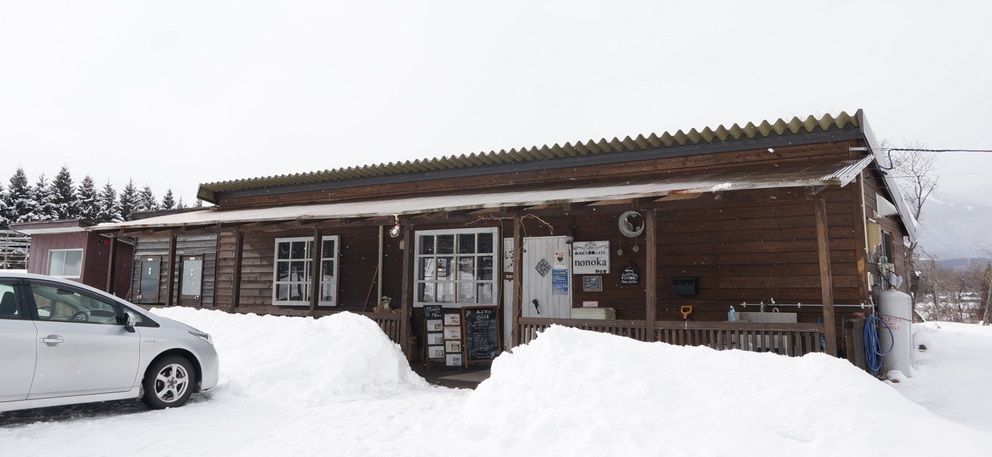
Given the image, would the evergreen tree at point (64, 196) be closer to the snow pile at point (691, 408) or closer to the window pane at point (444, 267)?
the window pane at point (444, 267)

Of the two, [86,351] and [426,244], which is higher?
[426,244]

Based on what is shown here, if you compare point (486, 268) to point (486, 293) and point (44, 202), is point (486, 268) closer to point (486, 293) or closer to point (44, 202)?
point (486, 293)

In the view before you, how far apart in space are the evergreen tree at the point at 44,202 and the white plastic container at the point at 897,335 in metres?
51.0

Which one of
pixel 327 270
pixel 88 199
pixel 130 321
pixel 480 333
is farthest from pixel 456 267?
pixel 88 199

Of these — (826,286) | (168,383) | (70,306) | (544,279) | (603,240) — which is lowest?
(168,383)

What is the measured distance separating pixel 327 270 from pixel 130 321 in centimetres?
668

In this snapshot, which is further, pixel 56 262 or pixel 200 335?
pixel 56 262

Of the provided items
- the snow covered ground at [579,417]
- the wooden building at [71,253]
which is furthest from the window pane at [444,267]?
the wooden building at [71,253]

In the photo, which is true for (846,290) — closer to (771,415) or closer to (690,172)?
(690,172)

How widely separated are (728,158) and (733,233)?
46.2 inches

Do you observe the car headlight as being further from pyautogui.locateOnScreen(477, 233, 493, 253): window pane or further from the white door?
pyautogui.locateOnScreen(477, 233, 493, 253): window pane

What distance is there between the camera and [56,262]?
23141 millimetres

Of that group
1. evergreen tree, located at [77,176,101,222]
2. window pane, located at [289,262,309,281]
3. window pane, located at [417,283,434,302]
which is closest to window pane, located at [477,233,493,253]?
window pane, located at [417,283,434,302]

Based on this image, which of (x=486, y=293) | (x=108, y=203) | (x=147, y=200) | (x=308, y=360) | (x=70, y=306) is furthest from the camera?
(x=147, y=200)
